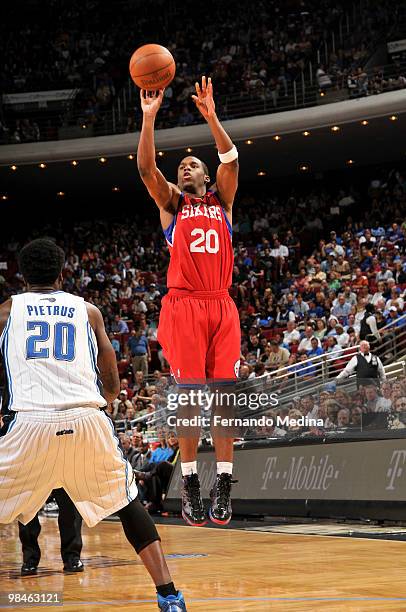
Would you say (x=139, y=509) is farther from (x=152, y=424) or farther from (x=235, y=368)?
(x=152, y=424)

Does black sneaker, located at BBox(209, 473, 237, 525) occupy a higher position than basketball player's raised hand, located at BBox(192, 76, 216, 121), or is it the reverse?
basketball player's raised hand, located at BBox(192, 76, 216, 121)

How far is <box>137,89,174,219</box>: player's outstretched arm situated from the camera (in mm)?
5926

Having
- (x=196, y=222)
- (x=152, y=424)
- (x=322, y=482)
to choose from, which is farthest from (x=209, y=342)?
(x=152, y=424)

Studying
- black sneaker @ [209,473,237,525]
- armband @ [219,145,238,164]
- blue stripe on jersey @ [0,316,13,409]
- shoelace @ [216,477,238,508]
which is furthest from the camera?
armband @ [219,145,238,164]

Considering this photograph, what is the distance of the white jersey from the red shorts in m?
1.40

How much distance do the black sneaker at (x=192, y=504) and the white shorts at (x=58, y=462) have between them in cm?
123

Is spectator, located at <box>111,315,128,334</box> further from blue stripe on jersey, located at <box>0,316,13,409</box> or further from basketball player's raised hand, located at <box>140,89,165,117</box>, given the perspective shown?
blue stripe on jersey, located at <box>0,316,13,409</box>

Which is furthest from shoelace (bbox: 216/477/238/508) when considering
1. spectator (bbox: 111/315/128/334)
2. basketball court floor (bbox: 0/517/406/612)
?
spectator (bbox: 111/315/128/334)

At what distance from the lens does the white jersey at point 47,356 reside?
4613 mm

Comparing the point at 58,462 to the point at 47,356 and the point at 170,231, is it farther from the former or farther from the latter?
the point at 170,231

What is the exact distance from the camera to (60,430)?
180 inches

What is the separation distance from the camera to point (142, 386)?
699 inches

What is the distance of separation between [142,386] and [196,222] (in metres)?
11.8

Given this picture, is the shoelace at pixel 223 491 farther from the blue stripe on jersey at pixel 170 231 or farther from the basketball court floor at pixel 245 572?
the blue stripe on jersey at pixel 170 231
